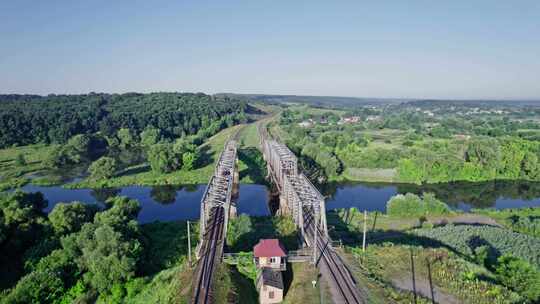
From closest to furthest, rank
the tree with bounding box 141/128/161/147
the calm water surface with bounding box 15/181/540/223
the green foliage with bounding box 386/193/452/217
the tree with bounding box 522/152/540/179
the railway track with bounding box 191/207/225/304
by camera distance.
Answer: the railway track with bounding box 191/207/225/304
the green foliage with bounding box 386/193/452/217
the calm water surface with bounding box 15/181/540/223
the tree with bounding box 522/152/540/179
the tree with bounding box 141/128/161/147

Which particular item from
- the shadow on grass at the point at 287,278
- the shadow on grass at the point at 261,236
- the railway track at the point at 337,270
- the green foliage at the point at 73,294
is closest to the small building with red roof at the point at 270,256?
the shadow on grass at the point at 287,278

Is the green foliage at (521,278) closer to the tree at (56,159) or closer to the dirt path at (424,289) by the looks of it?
the dirt path at (424,289)

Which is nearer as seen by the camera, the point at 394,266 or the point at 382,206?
the point at 394,266

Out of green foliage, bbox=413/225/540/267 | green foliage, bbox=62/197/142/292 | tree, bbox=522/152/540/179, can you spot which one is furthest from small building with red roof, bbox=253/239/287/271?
tree, bbox=522/152/540/179

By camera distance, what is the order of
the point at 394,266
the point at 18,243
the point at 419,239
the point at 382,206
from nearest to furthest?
the point at 394,266
the point at 18,243
the point at 419,239
the point at 382,206

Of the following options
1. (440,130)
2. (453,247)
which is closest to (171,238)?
(453,247)

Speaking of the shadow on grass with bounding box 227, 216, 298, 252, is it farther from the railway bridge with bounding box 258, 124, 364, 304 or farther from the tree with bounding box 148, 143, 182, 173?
the tree with bounding box 148, 143, 182, 173

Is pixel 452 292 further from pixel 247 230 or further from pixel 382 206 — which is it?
pixel 382 206
